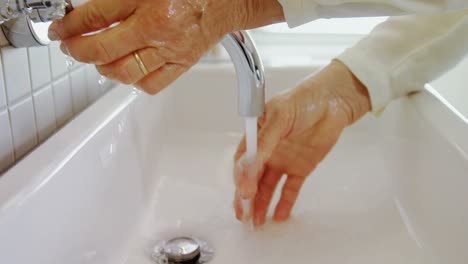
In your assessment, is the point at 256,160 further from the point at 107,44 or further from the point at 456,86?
the point at 456,86

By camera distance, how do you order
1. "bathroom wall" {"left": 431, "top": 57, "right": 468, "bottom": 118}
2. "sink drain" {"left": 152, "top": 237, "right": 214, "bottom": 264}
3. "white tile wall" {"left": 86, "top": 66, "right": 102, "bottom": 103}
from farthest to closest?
"bathroom wall" {"left": 431, "top": 57, "right": 468, "bottom": 118}, "white tile wall" {"left": 86, "top": 66, "right": 102, "bottom": 103}, "sink drain" {"left": 152, "top": 237, "right": 214, "bottom": 264}

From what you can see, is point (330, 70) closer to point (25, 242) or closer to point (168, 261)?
point (168, 261)

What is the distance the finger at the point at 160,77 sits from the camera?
354mm

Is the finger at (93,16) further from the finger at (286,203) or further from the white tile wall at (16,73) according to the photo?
the finger at (286,203)

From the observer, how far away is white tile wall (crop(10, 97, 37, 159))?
1.47 ft

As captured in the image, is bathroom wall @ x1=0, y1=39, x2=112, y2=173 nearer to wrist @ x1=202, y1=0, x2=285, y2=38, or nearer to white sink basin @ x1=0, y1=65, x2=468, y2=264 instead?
white sink basin @ x1=0, y1=65, x2=468, y2=264

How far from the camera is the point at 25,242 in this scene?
0.36m

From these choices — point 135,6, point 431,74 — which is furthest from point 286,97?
point 135,6

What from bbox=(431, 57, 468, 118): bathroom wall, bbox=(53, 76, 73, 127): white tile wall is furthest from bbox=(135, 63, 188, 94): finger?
bbox=(431, 57, 468, 118): bathroom wall

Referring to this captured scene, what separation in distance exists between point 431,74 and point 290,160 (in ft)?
0.68

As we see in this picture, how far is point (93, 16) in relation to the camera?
0.33 m

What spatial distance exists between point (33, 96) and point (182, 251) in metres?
0.22

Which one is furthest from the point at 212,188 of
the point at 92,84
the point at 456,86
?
the point at 456,86

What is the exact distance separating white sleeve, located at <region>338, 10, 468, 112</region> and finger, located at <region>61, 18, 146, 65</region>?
35 cm
